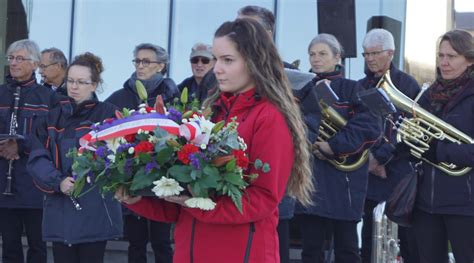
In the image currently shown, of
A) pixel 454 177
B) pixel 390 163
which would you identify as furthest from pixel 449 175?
pixel 390 163

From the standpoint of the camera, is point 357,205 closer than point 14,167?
Yes

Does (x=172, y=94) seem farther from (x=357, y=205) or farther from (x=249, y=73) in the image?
(x=249, y=73)

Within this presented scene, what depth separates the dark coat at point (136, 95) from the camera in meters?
6.84

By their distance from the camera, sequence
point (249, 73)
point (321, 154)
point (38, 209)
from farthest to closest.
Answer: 1. point (38, 209)
2. point (321, 154)
3. point (249, 73)

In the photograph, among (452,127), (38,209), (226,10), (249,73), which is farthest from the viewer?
(226,10)

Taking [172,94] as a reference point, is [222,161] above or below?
below

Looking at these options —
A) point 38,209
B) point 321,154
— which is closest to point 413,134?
point 321,154

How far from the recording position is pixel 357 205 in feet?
21.1

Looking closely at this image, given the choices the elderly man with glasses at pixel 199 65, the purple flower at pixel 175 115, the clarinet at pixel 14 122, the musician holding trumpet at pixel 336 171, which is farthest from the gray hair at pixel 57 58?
the purple flower at pixel 175 115

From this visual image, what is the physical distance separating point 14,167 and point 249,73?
149 inches

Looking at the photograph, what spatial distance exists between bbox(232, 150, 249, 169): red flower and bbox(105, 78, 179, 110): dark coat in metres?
3.55

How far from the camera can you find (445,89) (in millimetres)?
5543

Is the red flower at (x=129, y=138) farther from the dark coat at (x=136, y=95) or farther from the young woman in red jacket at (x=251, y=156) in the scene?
the dark coat at (x=136, y=95)

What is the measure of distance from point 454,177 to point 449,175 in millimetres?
33
